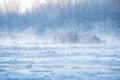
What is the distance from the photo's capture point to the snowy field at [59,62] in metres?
7.64

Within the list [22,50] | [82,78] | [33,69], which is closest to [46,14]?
[22,50]

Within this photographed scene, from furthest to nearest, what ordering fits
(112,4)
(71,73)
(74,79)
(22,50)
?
(112,4), (22,50), (71,73), (74,79)

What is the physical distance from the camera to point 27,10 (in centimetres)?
1155

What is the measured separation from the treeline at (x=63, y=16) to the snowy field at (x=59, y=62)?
3.26 ft

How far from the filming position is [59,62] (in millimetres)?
9195

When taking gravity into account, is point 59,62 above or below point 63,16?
below

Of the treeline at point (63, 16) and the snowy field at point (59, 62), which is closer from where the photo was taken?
the snowy field at point (59, 62)

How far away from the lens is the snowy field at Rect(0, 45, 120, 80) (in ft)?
25.1

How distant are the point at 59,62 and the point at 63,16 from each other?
3.23m

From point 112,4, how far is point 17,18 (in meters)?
3.73

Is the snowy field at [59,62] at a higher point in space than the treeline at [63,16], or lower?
lower

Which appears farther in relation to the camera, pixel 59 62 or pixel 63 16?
pixel 63 16

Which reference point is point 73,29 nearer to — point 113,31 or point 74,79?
point 113,31

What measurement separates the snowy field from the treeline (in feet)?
3.26
